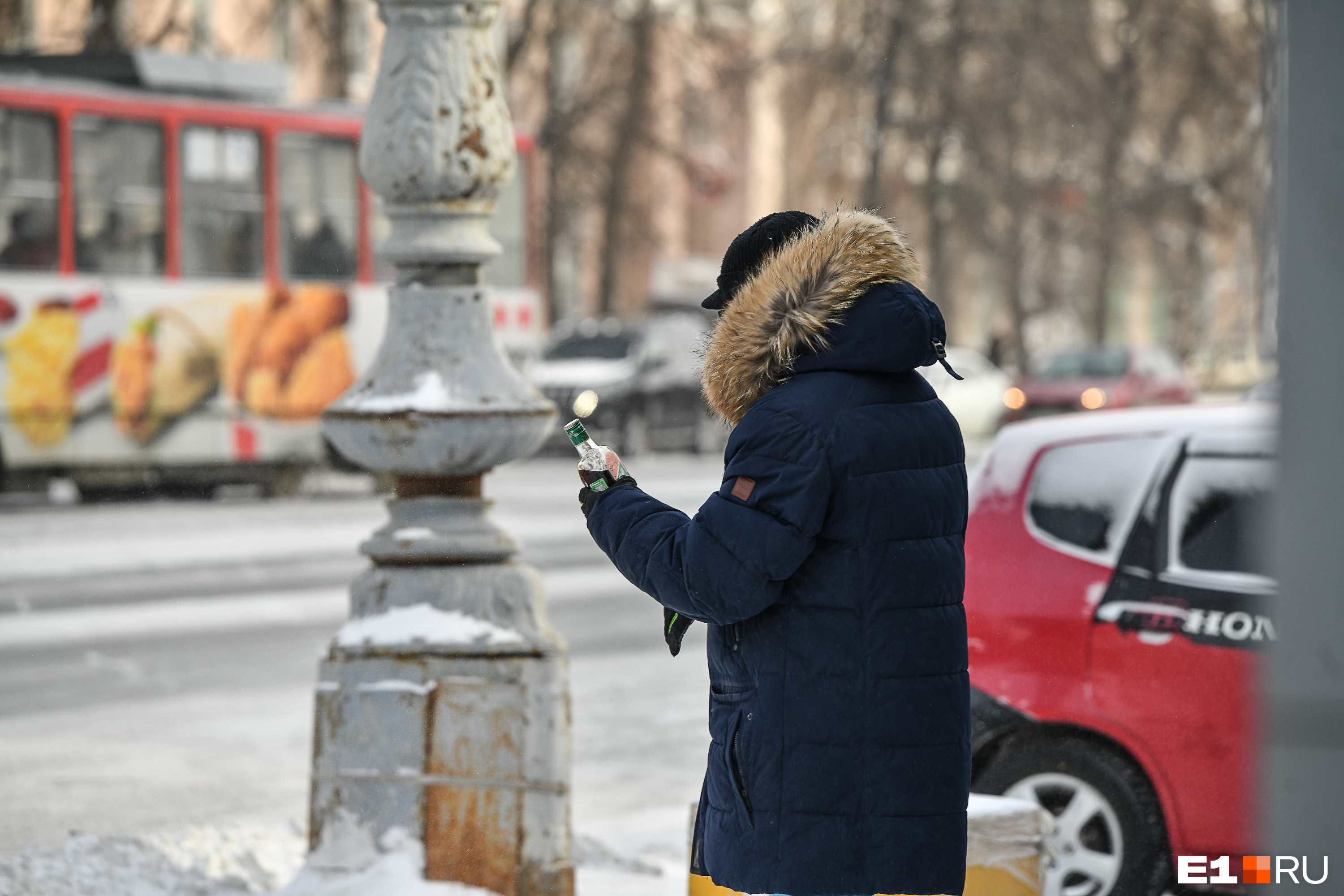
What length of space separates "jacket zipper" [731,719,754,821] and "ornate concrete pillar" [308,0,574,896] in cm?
170

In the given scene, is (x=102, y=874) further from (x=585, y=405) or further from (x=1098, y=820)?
(x=1098, y=820)

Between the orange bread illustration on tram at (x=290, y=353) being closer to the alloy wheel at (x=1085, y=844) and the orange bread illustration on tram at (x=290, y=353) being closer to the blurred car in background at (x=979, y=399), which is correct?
the blurred car in background at (x=979, y=399)

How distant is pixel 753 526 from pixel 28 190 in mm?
14640

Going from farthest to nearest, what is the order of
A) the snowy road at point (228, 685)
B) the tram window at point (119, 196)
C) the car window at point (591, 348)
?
the car window at point (591, 348), the tram window at point (119, 196), the snowy road at point (228, 685)

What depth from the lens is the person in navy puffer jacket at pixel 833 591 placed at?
105 inches

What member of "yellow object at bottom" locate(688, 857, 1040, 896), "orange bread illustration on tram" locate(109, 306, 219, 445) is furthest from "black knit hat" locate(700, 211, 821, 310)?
"orange bread illustration on tram" locate(109, 306, 219, 445)

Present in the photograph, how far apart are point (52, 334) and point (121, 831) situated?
11085mm

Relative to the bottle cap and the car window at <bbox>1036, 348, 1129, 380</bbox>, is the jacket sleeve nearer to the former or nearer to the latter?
the bottle cap

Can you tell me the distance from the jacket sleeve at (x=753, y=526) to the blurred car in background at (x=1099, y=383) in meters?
24.4

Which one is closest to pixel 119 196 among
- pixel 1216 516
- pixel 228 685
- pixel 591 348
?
pixel 228 685

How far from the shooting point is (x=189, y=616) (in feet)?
34.2

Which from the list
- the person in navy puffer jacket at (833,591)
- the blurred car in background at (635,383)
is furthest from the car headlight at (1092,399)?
the person in navy puffer jacket at (833,591)

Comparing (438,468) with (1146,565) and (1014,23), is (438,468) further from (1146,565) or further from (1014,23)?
(1014,23)

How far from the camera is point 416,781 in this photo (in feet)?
14.3
